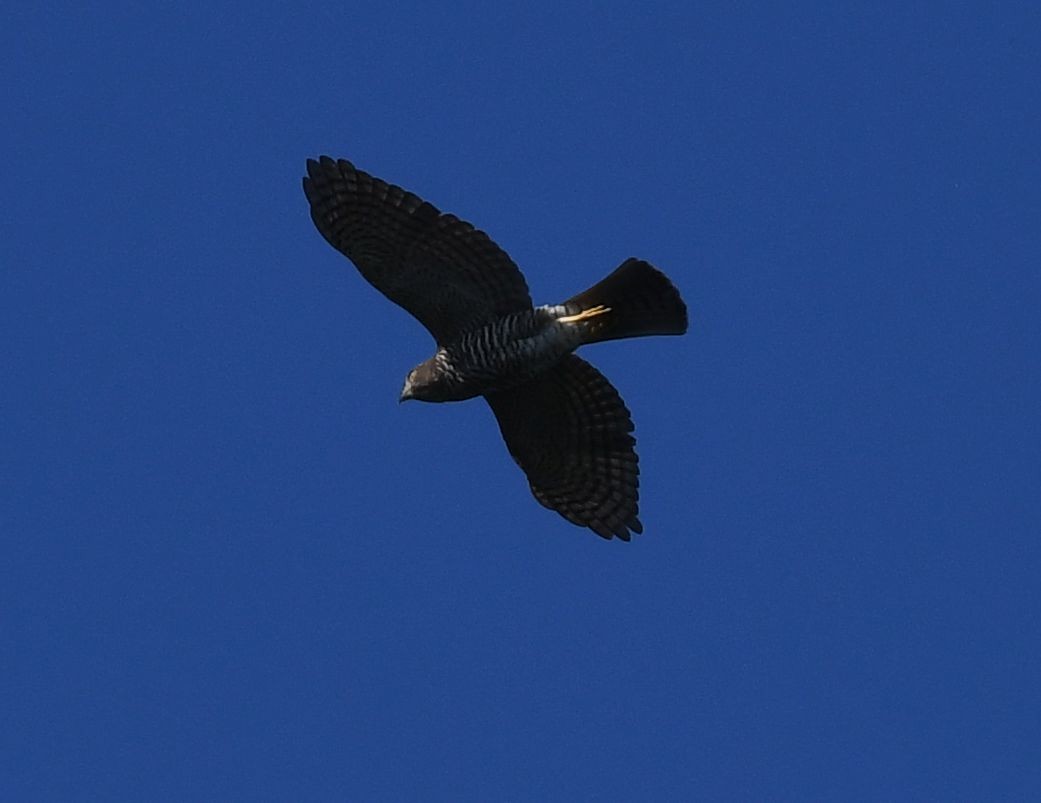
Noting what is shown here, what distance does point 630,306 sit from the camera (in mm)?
17281

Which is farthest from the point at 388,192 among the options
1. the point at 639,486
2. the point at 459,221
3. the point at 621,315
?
the point at 639,486

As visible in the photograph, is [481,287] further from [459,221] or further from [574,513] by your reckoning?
[574,513]

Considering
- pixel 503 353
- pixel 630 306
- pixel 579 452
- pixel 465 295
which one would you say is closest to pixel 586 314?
pixel 630 306

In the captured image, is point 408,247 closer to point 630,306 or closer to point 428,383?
point 428,383

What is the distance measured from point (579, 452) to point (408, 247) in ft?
7.77

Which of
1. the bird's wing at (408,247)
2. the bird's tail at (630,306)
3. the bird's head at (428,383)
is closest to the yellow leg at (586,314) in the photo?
the bird's tail at (630,306)

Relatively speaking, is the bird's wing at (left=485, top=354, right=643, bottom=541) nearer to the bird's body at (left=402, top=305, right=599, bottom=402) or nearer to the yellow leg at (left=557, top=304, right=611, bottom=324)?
the bird's body at (left=402, top=305, right=599, bottom=402)

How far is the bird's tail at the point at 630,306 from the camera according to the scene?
17125 mm

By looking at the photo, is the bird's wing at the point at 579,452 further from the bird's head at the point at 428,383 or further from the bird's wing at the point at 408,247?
Result: the bird's wing at the point at 408,247

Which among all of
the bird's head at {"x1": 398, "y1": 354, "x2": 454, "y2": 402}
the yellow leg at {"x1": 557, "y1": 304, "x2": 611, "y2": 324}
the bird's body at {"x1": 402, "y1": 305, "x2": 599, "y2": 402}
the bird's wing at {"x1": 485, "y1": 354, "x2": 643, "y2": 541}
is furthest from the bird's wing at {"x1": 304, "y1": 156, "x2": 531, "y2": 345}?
the bird's wing at {"x1": 485, "y1": 354, "x2": 643, "y2": 541}

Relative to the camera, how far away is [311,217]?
1748 centimetres

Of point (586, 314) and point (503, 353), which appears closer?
point (586, 314)

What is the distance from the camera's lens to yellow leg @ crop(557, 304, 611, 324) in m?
17.3

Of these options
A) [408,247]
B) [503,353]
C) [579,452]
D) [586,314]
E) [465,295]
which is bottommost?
[579,452]
